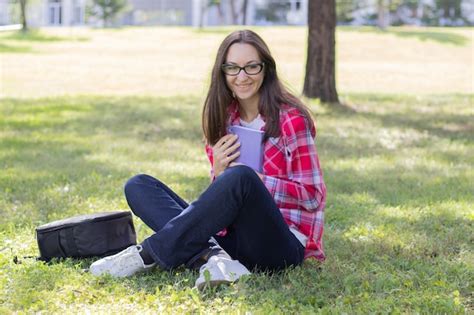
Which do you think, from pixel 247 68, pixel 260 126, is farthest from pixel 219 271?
pixel 247 68

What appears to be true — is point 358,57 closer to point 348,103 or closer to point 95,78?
point 95,78

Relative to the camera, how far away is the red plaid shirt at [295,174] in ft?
13.3

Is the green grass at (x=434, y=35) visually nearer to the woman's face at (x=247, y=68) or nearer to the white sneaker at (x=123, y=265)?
the woman's face at (x=247, y=68)

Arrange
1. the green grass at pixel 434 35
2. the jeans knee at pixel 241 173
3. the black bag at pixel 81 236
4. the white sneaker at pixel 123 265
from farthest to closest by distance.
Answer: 1. the green grass at pixel 434 35
2. the black bag at pixel 81 236
3. the white sneaker at pixel 123 265
4. the jeans knee at pixel 241 173

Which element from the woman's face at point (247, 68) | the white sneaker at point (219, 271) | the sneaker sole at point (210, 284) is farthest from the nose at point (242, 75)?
the sneaker sole at point (210, 284)

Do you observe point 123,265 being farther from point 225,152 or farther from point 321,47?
point 321,47

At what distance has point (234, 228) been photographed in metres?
4.19

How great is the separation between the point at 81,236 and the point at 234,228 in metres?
0.90

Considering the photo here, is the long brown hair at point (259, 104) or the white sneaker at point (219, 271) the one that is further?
the long brown hair at point (259, 104)

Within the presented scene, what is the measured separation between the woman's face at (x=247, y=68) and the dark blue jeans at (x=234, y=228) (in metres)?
0.52

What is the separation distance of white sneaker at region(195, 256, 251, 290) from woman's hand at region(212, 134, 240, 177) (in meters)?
0.46

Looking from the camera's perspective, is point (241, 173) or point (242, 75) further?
point (242, 75)

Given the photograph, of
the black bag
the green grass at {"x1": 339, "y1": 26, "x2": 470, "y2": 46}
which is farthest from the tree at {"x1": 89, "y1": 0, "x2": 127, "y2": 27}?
the black bag

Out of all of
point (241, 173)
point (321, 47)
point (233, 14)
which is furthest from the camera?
point (233, 14)
